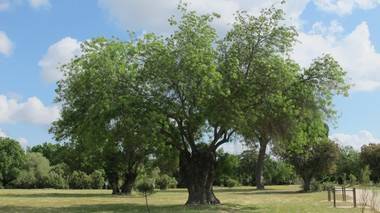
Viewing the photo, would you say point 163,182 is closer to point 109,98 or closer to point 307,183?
point 307,183

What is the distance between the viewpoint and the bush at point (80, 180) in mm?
93000

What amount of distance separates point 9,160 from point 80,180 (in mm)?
20057

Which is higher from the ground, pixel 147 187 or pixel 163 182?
pixel 147 187

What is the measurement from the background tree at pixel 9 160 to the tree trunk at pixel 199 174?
77162mm

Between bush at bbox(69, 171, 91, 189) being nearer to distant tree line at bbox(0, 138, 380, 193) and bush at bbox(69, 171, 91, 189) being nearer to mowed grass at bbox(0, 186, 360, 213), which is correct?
distant tree line at bbox(0, 138, 380, 193)

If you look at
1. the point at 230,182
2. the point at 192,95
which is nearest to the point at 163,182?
the point at 230,182

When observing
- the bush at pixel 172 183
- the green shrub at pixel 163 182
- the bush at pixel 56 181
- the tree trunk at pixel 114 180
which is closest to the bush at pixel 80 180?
the bush at pixel 56 181

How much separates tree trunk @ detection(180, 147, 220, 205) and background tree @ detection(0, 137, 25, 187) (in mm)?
77162

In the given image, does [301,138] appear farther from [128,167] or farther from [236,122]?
[128,167]

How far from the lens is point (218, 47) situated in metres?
33.0

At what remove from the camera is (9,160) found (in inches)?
4139

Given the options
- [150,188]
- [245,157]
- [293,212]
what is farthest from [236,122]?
[245,157]

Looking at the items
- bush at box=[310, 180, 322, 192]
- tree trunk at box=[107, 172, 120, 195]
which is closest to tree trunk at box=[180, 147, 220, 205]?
tree trunk at box=[107, 172, 120, 195]

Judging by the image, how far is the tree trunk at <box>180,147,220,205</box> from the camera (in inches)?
1346
